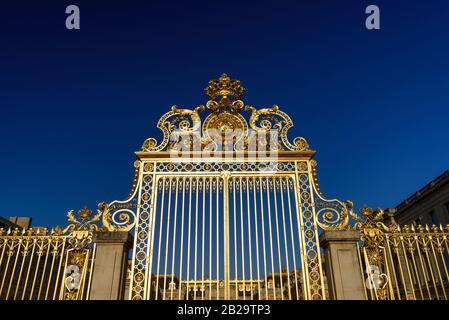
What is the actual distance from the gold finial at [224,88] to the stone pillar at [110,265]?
3.48 metres

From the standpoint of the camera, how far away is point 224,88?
24.9 feet

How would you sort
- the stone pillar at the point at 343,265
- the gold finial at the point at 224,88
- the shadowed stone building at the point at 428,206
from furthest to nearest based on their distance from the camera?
1. the shadowed stone building at the point at 428,206
2. the gold finial at the point at 224,88
3. the stone pillar at the point at 343,265

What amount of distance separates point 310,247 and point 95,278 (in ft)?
12.8

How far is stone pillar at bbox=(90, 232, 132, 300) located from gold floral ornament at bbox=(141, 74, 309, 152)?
1.92m

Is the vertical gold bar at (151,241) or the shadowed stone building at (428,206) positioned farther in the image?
the shadowed stone building at (428,206)

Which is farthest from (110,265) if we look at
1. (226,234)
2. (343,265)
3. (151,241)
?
(343,265)

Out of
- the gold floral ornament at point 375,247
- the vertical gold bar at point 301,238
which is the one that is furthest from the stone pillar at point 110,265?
the gold floral ornament at point 375,247

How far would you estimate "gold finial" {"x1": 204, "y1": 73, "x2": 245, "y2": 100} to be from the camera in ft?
24.8

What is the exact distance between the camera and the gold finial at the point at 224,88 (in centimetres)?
757

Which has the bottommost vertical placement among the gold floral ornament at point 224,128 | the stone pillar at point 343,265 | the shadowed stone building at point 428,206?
the stone pillar at point 343,265

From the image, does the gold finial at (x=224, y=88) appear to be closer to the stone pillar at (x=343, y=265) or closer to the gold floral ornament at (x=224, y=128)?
the gold floral ornament at (x=224, y=128)

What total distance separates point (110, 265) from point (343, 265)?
4.15m
